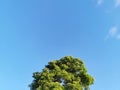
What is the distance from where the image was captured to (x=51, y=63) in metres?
51.5

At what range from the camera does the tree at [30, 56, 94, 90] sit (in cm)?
4791

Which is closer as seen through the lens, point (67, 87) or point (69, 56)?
point (67, 87)

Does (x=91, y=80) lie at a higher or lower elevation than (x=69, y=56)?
lower

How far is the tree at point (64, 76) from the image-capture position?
47906 millimetres

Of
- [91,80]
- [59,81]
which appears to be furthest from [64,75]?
[91,80]

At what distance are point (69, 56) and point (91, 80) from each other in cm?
502

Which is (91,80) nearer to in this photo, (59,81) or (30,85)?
(59,81)

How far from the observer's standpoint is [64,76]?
49.0m

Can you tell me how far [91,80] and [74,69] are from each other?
3.07m

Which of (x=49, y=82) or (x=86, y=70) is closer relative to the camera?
(x=49, y=82)

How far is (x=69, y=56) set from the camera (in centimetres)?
5194

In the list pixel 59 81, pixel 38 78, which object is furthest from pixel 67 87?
pixel 38 78

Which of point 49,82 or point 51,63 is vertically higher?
point 51,63

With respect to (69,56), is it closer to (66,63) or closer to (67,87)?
(66,63)
